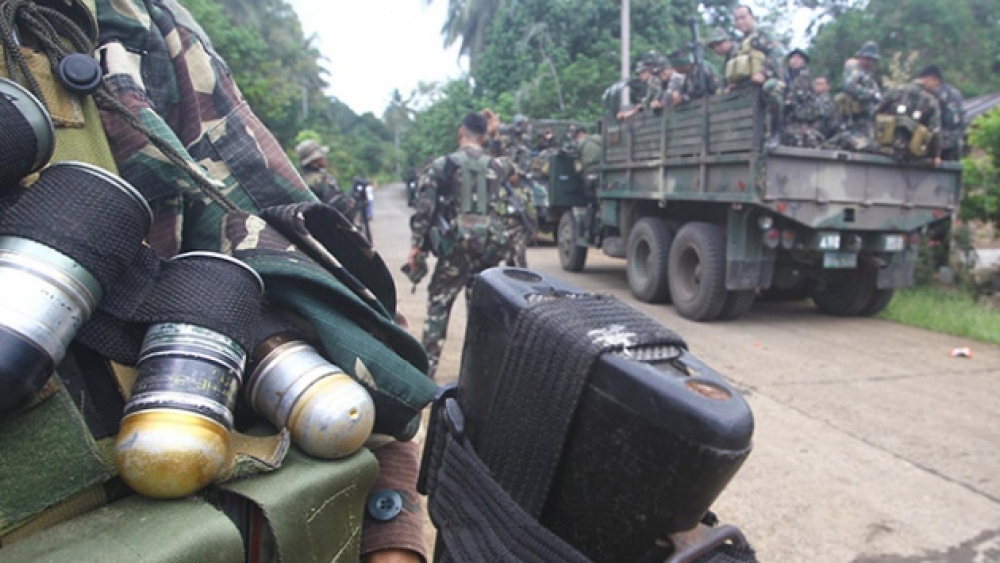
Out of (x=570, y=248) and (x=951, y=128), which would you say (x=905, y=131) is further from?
(x=570, y=248)

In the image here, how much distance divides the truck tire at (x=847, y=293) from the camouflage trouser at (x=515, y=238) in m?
3.64

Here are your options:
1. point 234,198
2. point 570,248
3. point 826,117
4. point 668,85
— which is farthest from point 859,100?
point 234,198

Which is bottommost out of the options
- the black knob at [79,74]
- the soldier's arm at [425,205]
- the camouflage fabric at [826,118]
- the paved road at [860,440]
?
the paved road at [860,440]

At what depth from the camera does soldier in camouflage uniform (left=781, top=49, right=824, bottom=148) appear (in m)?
A: 7.05

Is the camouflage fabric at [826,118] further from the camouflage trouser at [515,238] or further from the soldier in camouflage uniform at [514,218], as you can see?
the camouflage trouser at [515,238]

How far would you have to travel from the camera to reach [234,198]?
1.21m

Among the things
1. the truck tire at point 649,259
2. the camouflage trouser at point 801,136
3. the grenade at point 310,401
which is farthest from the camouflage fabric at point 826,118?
the grenade at point 310,401

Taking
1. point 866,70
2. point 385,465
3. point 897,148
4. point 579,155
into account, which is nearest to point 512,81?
point 579,155

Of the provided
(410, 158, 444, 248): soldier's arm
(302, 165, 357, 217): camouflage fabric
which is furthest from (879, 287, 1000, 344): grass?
(302, 165, 357, 217): camouflage fabric

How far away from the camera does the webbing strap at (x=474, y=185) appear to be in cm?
492

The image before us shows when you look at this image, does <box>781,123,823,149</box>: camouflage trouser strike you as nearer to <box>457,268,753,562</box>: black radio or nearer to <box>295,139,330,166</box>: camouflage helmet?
<box>295,139,330,166</box>: camouflage helmet

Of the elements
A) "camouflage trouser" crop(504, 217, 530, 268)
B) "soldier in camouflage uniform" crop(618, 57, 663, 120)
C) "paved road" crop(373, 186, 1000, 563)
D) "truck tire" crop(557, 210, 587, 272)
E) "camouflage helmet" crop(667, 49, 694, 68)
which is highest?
"camouflage helmet" crop(667, 49, 694, 68)

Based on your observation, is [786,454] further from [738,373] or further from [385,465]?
[385,465]

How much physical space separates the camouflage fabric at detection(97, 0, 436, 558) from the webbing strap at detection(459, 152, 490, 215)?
3.60 m
